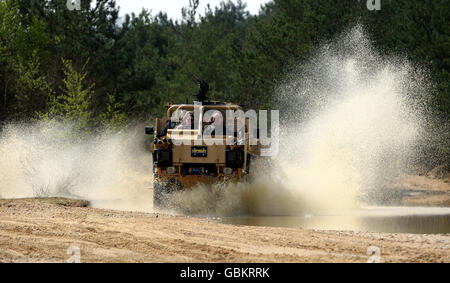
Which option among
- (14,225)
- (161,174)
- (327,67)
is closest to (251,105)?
(327,67)

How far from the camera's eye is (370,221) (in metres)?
17.8

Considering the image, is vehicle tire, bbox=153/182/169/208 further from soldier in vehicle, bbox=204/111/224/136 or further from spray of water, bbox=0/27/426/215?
soldier in vehicle, bbox=204/111/224/136

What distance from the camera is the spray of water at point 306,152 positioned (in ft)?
67.4

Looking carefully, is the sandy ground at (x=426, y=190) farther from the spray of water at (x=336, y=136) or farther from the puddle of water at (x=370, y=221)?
the puddle of water at (x=370, y=221)

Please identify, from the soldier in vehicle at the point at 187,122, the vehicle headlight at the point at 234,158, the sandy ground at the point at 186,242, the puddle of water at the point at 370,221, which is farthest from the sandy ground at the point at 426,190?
the sandy ground at the point at 186,242

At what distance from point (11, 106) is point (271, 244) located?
26542 millimetres

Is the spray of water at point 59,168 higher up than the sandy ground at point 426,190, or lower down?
higher up

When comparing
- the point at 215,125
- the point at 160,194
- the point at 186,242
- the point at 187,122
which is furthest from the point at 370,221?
the point at 186,242

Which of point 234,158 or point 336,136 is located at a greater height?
point 336,136

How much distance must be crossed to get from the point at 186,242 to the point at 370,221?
6471mm

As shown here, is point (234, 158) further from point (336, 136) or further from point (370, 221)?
point (336, 136)

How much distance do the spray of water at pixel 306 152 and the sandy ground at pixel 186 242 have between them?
14.2 feet

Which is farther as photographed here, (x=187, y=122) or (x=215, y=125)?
(x=187, y=122)
